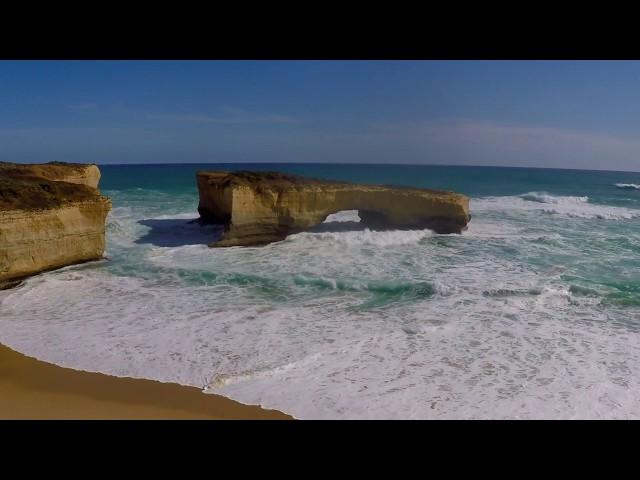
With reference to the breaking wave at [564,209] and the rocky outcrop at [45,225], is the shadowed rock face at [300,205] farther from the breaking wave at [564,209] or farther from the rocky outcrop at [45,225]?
the breaking wave at [564,209]

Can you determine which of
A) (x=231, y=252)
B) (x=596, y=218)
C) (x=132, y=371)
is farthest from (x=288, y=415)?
(x=596, y=218)

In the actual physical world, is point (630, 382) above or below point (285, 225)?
below

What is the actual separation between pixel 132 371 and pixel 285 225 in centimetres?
951

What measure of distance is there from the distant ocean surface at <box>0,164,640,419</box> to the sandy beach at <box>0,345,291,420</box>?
232mm

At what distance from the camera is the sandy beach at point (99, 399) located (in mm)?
5570

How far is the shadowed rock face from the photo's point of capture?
1491cm

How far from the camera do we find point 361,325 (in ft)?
27.2

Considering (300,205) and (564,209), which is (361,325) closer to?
(300,205)

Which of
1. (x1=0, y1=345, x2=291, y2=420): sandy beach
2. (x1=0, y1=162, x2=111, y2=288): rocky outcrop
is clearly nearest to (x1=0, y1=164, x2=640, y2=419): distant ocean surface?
(x1=0, y1=345, x2=291, y2=420): sandy beach

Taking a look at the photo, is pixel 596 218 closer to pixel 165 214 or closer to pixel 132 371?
pixel 165 214

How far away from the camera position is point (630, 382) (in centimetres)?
640

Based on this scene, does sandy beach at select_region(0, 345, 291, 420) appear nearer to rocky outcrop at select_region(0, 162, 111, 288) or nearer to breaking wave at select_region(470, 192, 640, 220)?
rocky outcrop at select_region(0, 162, 111, 288)

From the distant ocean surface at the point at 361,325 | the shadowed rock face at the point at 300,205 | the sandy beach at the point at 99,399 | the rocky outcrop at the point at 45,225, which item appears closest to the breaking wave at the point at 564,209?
the shadowed rock face at the point at 300,205

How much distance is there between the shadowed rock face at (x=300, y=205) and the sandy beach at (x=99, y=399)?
333 inches
